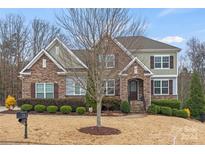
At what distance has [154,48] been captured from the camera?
2850cm

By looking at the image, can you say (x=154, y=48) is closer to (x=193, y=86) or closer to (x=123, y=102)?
(x=193, y=86)

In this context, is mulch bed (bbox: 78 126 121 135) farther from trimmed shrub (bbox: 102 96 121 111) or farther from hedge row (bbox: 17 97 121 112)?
trimmed shrub (bbox: 102 96 121 111)

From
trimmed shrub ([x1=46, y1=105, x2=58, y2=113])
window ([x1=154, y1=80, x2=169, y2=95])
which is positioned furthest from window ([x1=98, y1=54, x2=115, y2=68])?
window ([x1=154, y1=80, x2=169, y2=95])

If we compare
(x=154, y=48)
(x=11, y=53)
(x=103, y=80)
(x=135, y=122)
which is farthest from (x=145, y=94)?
(x=11, y=53)

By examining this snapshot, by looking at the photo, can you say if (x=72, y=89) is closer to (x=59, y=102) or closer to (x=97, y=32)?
(x=59, y=102)

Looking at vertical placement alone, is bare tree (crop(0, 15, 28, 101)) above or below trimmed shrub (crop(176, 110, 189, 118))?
above

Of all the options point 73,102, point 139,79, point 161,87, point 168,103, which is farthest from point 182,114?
point 73,102

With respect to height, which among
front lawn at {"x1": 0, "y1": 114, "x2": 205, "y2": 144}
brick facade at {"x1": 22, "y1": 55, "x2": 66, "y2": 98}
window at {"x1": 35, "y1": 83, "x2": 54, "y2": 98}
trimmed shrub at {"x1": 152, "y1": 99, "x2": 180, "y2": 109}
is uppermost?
brick facade at {"x1": 22, "y1": 55, "x2": 66, "y2": 98}

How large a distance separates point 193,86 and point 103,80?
12.3 m

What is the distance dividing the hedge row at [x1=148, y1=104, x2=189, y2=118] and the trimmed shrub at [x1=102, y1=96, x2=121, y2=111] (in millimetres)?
2449

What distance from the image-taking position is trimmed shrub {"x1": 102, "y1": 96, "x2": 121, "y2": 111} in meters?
23.7

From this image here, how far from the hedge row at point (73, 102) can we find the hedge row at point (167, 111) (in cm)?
256

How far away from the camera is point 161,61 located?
28.5 meters

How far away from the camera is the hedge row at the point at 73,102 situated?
23.3m
